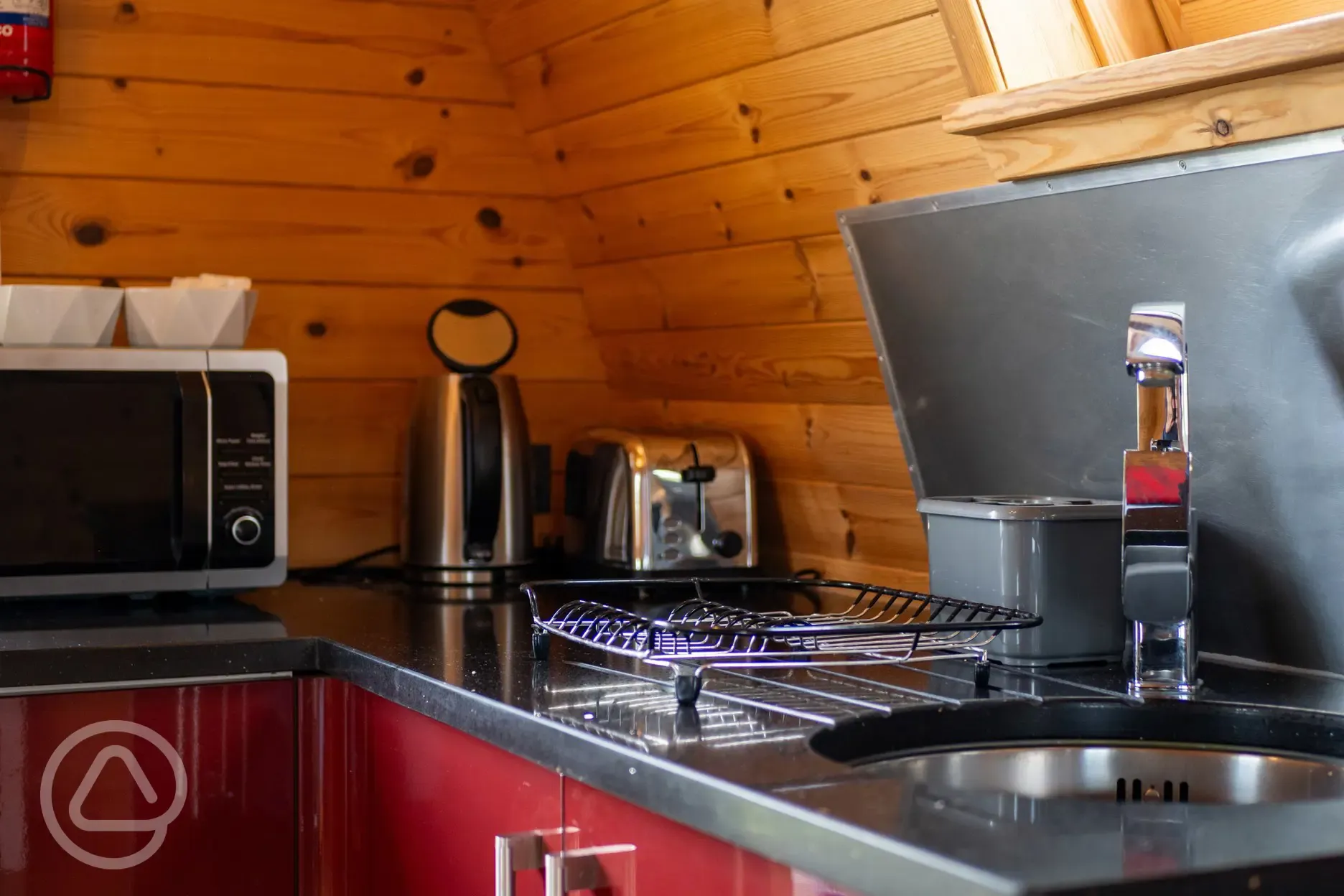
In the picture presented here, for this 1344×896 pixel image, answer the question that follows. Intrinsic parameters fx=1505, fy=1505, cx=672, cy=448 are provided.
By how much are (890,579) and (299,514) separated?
0.94m

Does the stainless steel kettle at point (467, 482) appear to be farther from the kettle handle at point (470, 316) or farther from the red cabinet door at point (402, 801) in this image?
the red cabinet door at point (402, 801)

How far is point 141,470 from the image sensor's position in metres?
1.89

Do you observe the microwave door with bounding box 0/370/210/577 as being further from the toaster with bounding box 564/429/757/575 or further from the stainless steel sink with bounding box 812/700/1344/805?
the stainless steel sink with bounding box 812/700/1344/805

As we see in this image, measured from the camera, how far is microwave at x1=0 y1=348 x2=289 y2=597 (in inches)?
72.2

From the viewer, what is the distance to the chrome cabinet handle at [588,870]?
42.9 inches

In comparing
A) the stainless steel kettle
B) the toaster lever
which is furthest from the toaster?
the stainless steel kettle

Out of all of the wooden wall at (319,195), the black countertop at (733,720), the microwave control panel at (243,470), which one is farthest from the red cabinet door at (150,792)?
the wooden wall at (319,195)

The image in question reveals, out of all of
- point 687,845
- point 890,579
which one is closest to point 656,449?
point 890,579

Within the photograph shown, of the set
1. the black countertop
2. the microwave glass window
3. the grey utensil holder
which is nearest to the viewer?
the black countertop

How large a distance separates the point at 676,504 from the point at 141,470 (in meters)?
0.71

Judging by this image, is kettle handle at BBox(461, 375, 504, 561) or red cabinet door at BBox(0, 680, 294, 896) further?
kettle handle at BBox(461, 375, 504, 561)

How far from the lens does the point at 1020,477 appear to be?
1674mm

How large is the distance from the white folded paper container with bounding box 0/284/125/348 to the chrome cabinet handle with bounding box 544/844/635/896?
3.61ft

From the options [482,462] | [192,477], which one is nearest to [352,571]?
[482,462]
